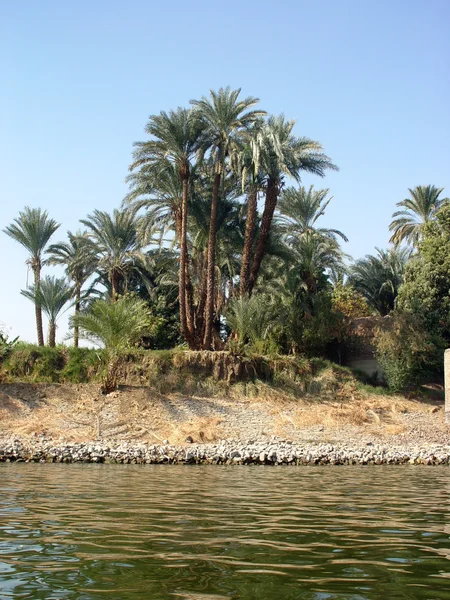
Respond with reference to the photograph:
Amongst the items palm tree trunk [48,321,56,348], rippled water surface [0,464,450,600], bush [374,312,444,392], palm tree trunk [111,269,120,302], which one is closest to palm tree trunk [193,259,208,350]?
palm tree trunk [111,269,120,302]

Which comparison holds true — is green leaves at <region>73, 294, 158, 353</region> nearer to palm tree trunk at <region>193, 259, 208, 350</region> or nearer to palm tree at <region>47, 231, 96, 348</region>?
palm tree trunk at <region>193, 259, 208, 350</region>

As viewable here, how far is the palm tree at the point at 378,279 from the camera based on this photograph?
45.7 meters

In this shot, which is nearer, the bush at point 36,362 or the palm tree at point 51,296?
the bush at point 36,362

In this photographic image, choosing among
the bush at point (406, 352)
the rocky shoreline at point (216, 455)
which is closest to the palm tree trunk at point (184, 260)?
the bush at point (406, 352)

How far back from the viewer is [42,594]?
4324 mm

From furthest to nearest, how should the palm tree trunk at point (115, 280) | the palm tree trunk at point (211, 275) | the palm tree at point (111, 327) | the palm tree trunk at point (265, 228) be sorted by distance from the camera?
the palm tree trunk at point (115, 280), the palm tree trunk at point (265, 228), the palm tree trunk at point (211, 275), the palm tree at point (111, 327)

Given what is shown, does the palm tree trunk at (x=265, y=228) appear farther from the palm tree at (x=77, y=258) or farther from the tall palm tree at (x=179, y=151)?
the palm tree at (x=77, y=258)

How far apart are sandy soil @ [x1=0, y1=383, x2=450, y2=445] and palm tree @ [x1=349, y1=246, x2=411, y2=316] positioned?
56.1ft

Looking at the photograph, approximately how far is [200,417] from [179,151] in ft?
41.7

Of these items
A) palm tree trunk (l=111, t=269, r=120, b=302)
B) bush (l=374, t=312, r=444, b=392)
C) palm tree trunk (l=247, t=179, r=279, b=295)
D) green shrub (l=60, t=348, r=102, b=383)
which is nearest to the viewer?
green shrub (l=60, t=348, r=102, b=383)

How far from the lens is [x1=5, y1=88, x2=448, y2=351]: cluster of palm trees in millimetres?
31734

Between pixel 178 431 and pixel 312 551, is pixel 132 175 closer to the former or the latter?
pixel 178 431

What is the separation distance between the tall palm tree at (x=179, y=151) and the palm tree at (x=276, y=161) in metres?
3.25

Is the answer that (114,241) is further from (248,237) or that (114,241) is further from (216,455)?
(216,455)
